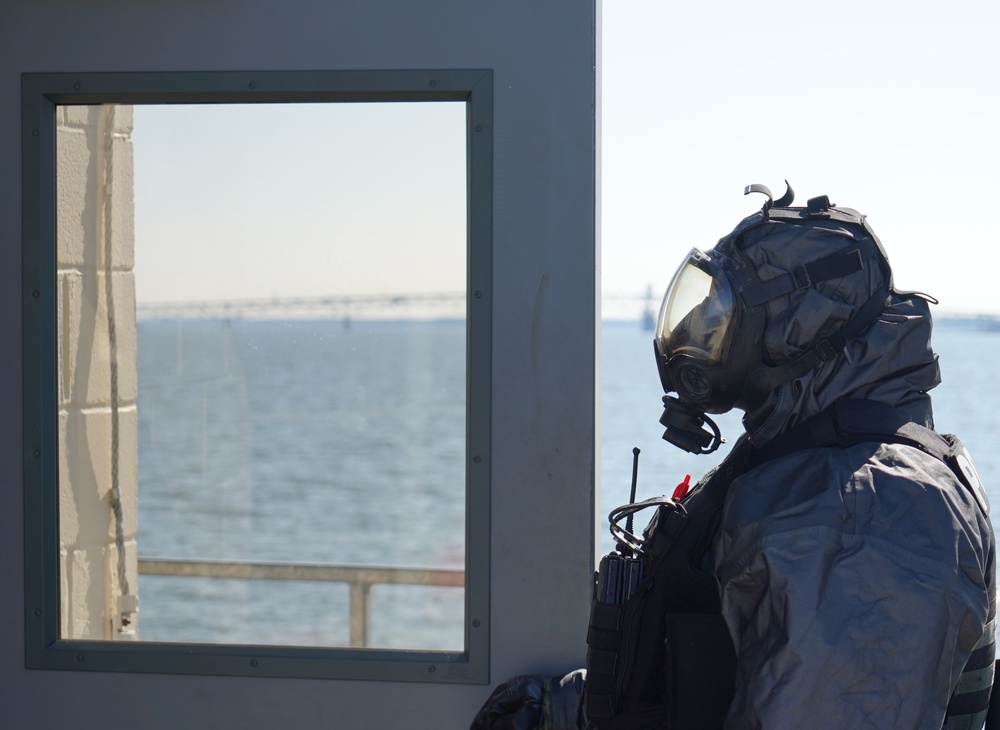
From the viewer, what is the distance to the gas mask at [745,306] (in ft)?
5.62

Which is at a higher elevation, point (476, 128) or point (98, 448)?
point (476, 128)

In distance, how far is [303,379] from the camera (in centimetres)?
299

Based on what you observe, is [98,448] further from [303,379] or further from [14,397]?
[303,379]

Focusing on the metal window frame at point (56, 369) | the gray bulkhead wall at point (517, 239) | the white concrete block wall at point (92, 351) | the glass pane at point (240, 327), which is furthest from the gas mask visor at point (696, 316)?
the white concrete block wall at point (92, 351)

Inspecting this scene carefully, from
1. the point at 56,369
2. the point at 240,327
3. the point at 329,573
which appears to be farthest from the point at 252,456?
the point at 56,369

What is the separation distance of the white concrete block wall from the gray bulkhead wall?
26cm

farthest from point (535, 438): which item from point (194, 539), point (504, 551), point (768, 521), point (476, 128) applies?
point (194, 539)

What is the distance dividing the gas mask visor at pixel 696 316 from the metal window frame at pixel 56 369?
19.5 inches

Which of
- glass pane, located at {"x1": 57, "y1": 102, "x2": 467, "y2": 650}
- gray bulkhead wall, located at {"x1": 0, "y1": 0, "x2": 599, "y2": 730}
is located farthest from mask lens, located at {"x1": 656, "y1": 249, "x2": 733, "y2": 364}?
glass pane, located at {"x1": 57, "y1": 102, "x2": 467, "y2": 650}

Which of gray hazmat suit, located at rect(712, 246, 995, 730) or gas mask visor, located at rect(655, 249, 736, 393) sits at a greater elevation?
gas mask visor, located at rect(655, 249, 736, 393)

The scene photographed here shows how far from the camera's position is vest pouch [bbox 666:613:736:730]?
63.9 inches

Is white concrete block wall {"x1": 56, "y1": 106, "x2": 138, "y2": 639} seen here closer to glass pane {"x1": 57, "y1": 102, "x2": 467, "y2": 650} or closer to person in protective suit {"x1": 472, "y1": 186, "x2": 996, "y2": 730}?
glass pane {"x1": 57, "y1": 102, "x2": 467, "y2": 650}

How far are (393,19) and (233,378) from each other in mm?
1025

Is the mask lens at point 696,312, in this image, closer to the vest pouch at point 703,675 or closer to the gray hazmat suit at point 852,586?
the gray hazmat suit at point 852,586
